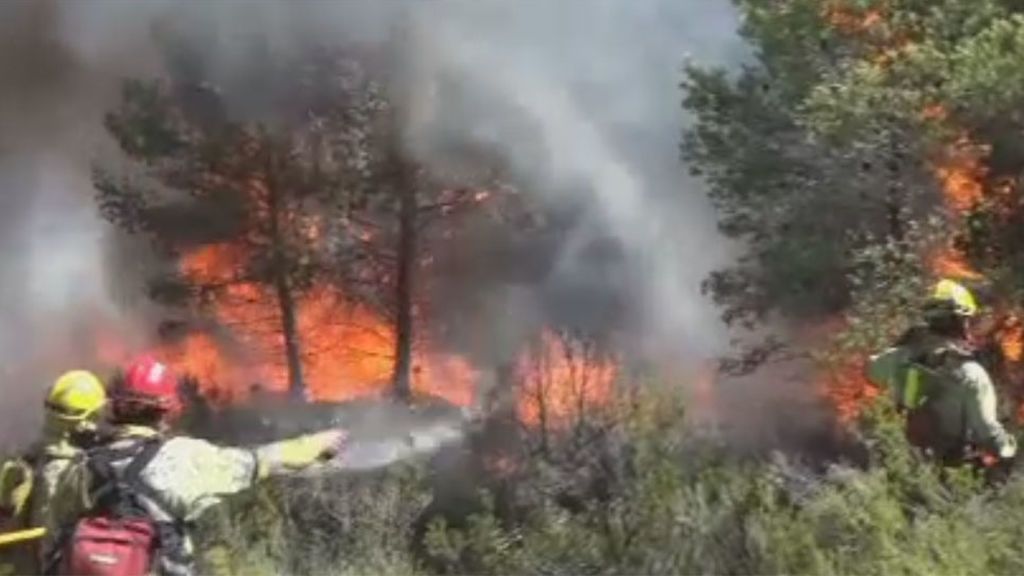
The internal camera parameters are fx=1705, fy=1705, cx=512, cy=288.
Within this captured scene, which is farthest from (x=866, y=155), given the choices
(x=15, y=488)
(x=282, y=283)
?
(x=15, y=488)

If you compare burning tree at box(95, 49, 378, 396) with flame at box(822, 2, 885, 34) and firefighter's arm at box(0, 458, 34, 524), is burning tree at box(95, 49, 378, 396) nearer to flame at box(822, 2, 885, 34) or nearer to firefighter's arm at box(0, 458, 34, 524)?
flame at box(822, 2, 885, 34)

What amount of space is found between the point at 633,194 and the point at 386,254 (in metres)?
2.28

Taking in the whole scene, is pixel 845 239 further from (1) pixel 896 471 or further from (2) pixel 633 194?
(1) pixel 896 471

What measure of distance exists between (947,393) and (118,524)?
118 inches

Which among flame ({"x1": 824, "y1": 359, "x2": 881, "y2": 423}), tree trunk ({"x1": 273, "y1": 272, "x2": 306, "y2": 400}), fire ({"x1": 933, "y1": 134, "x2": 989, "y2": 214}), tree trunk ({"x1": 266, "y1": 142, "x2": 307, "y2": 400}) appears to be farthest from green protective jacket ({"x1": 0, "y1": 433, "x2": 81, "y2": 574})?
tree trunk ({"x1": 266, "y1": 142, "x2": 307, "y2": 400})

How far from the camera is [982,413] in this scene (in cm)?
588

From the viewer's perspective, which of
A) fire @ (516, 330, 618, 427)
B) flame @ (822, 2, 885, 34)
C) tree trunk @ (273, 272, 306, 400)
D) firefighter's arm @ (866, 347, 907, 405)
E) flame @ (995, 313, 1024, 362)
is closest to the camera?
firefighter's arm @ (866, 347, 907, 405)

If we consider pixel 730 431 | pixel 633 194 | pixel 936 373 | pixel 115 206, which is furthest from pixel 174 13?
pixel 936 373

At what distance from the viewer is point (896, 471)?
5766 mm

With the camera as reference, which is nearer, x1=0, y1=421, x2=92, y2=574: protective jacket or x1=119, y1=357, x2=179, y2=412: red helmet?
x1=119, y1=357, x2=179, y2=412: red helmet

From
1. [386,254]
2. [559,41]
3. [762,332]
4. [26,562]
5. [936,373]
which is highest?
[559,41]

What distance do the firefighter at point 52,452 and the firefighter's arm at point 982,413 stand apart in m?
2.95

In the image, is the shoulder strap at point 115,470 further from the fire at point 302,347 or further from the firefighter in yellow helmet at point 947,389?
the fire at point 302,347

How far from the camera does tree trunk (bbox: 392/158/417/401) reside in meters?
15.1
